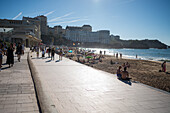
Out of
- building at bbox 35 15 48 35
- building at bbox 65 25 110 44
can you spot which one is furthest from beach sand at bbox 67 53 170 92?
Result: building at bbox 65 25 110 44

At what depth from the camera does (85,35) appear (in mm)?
158375

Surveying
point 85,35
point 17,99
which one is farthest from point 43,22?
point 17,99

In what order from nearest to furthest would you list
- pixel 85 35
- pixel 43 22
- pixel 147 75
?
1. pixel 147 75
2. pixel 43 22
3. pixel 85 35

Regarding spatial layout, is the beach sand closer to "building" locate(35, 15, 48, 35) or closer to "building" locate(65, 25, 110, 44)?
"building" locate(35, 15, 48, 35)

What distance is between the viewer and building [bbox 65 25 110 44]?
154 m

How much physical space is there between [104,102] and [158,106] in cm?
157

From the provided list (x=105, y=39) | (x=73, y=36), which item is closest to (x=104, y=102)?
(x=73, y=36)

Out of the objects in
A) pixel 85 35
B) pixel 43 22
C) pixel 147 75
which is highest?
pixel 43 22

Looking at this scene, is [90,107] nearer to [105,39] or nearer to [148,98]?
[148,98]

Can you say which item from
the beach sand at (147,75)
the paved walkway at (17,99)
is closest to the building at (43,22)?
the beach sand at (147,75)

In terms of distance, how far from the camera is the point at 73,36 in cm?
15412

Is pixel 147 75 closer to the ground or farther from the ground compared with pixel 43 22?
closer to the ground

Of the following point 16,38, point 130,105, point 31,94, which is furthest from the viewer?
point 16,38

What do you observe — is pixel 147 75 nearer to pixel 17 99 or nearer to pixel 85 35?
pixel 17 99
